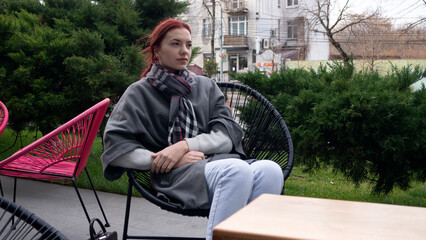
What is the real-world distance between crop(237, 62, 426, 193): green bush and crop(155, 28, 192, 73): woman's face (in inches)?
42.8

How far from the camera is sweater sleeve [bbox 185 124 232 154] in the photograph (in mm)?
2336

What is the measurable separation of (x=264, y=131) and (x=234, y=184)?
3.09 feet

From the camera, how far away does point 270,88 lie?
3799 mm

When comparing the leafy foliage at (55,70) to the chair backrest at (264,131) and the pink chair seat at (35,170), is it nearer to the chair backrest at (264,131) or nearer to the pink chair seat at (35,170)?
the pink chair seat at (35,170)

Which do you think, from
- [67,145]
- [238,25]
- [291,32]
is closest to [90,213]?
[67,145]

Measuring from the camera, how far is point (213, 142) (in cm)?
238

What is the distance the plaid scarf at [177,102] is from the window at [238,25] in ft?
127

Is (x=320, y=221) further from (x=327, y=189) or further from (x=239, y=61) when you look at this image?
(x=239, y=61)

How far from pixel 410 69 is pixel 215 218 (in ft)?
7.62

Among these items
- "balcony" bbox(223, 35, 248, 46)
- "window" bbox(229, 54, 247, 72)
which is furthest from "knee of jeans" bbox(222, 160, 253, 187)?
"window" bbox(229, 54, 247, 72)

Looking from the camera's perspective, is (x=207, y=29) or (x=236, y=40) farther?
(x=236, y=40)

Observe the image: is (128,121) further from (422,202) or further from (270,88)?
(422,202)

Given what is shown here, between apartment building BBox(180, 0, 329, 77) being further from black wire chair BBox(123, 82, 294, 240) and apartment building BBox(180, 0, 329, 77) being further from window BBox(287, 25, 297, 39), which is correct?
black wire chair BBox(123, 82, 294, 240)

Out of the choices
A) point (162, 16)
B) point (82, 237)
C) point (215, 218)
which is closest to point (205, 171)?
point (215, 218)
